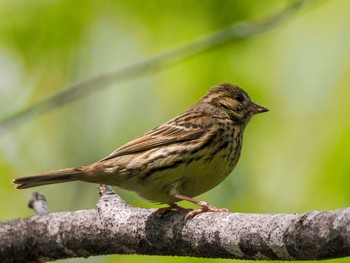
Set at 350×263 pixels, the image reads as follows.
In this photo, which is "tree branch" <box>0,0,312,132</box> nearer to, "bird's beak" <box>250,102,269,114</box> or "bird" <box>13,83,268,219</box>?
"bird" <box>13,83,268,219</box>

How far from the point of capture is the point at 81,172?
5.68 metres

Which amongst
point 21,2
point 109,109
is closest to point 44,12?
point 21,2

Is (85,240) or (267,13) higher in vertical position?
(267,13)

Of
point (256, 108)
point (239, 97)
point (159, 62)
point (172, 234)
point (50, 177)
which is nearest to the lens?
point (172, 234)

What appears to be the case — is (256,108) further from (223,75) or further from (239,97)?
(223,75)

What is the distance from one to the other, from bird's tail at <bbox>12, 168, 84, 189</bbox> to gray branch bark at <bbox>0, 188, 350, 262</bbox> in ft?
1.05

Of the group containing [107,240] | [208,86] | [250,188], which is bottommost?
[107,240]

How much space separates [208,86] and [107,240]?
2.21 m

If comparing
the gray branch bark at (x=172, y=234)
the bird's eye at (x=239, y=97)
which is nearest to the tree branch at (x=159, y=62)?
the bird's eye at (x=239, y=97)

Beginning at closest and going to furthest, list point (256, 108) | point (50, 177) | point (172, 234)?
point (172, 234) < point (50, 177) < point (256, 108)

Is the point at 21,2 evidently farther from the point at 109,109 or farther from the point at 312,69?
the point at 312,69

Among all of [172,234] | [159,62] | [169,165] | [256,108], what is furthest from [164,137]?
[172,234]

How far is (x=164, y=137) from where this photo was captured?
6102 millimetres

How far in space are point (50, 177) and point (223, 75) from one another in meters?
1.76
